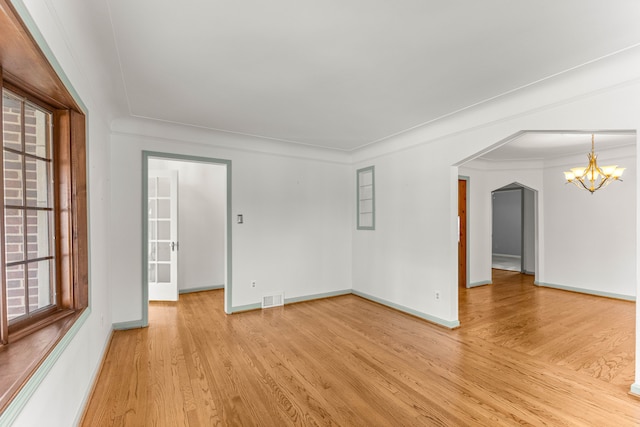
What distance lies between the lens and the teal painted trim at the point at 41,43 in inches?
46.2

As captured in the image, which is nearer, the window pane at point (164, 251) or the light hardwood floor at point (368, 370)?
the light hardwood floor at point (368, 370)

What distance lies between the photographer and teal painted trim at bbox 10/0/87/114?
3.85 ft

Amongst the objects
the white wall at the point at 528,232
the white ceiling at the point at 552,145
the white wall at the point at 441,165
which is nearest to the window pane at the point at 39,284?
the white wall at the point at 441,165

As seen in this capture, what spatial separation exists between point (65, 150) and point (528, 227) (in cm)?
846

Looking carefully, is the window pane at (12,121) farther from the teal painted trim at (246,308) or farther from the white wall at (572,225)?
the white wall at (572,225)

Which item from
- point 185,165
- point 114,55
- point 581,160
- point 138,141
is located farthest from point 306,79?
point 581,160

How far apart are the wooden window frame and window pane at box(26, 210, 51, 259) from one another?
0.10 m

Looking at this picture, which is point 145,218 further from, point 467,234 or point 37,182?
point 467,234

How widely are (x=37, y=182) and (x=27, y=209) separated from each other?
0.81 ft

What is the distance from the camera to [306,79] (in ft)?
8.75

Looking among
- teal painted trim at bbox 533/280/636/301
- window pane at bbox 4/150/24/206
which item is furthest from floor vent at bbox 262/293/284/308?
teal painted trim at bbox 533/280/636/301

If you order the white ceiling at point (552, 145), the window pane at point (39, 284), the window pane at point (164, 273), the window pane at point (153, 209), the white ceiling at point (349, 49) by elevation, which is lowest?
the window pane at point (164, 273)

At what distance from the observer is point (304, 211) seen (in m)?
5.06

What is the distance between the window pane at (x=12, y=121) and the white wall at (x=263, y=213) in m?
2.15
